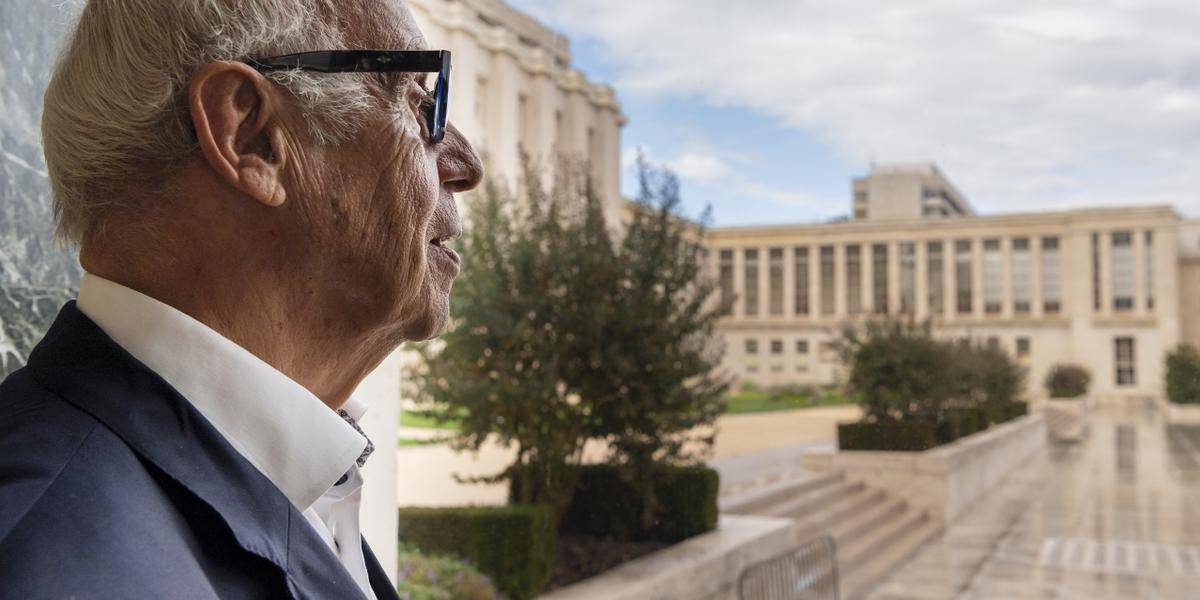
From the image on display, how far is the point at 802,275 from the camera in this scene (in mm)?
39531

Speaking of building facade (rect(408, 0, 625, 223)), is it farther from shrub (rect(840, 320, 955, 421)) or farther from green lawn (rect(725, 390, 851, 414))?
green lawn (rect(725, 390, 851, 414))

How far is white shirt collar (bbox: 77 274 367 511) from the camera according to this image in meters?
0.49

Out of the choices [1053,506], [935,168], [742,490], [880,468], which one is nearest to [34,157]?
[742,490]

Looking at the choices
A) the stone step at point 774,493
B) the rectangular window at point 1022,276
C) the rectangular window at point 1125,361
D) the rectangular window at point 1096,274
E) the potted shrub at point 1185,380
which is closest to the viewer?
the stone step at point 774,493

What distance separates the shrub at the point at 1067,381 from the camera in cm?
2334

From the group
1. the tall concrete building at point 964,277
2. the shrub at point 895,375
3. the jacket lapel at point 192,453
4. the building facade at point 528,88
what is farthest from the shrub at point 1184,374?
the jacket lapel at point 192,453

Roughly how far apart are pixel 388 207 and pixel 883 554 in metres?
7.24

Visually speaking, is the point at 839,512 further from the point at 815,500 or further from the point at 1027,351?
the point at 1027,351

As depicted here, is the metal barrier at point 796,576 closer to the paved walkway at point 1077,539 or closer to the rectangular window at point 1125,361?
the paved walkway at point 1077,539

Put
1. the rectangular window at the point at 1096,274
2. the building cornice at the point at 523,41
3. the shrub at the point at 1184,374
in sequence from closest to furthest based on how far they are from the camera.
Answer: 1. the building cornice at the point at 523,41
2. the shrub at the point at 1184,374
3. the rectangular window at the point at 1096,274

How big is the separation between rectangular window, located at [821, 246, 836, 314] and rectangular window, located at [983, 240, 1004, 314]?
6.32 metres

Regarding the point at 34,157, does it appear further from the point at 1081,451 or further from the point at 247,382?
the point at 1081,451

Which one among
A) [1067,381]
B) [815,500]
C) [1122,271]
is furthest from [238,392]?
[1122,271]

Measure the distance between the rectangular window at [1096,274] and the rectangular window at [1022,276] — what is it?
12.6 feet
